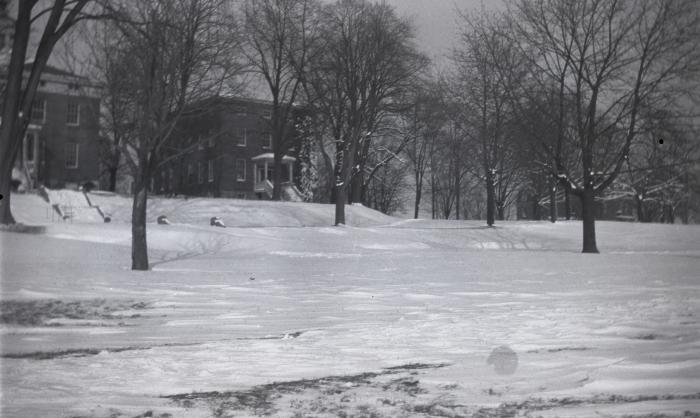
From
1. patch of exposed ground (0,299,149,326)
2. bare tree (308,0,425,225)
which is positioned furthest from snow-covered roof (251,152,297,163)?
patch of exposed ground (0,299,149,326)

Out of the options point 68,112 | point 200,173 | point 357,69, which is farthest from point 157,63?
point 200,173

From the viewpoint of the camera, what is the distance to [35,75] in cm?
1786

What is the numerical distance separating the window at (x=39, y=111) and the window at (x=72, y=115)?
1.52 metres

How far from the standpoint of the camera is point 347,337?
821cm

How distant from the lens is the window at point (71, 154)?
4697 cm

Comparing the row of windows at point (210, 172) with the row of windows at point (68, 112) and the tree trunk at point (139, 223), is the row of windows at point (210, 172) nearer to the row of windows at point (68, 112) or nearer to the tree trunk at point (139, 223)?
the row of windows at point (68, 112)

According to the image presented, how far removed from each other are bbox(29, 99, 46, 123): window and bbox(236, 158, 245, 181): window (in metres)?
14.1

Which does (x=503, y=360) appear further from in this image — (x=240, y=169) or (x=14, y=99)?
(x=240, y=169)

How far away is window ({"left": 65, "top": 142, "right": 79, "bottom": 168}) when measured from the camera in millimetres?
46969

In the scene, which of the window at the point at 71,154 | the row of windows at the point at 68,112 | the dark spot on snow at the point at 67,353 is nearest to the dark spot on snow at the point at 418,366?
the dark spot on snow at the point at 67,353

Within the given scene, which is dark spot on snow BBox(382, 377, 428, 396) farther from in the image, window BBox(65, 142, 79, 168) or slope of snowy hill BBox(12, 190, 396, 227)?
window BBox(65, 142, 79, 168)

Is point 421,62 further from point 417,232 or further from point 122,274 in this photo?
point 122,274

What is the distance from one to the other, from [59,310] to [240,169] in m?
44.0

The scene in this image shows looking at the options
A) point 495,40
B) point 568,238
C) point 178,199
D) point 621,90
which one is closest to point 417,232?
point 568,238
